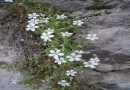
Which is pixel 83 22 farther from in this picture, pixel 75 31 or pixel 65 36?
pixel 65 36

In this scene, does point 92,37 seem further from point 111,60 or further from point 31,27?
point 31,27

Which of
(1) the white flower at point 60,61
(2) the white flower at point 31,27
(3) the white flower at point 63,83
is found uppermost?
(2) the white flower at point 31,27

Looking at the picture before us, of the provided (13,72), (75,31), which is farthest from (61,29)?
(13,72)

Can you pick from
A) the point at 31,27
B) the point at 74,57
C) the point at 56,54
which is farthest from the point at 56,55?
the point at 31,27

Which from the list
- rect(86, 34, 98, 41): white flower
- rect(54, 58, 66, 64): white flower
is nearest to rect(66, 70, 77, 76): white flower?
rect(54, 58, 66, 64): white flower

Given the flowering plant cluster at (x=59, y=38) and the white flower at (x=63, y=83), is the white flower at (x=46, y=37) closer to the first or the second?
the flowering plant cluster at (x=59, y=38)

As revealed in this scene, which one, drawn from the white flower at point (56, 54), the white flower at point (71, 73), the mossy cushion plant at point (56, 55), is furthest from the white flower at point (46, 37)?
the white flower at point (71, 73)

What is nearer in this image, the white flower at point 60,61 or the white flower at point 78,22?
the white flower at point 60,61

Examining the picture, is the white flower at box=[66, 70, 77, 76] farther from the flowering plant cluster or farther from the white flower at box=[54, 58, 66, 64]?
the white flower at box=[54, 58, 66, 64]
